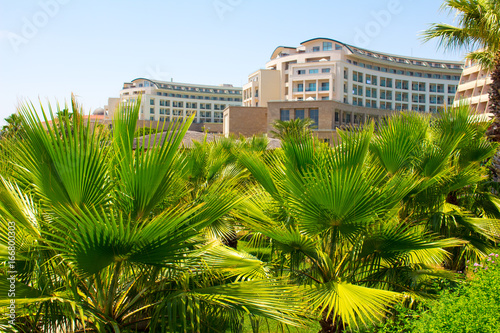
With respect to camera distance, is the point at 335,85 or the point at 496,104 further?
the point at 335,85

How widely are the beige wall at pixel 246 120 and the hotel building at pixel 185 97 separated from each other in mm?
53141

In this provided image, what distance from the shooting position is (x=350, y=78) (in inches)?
2913

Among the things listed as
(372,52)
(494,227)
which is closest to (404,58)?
(372,52)

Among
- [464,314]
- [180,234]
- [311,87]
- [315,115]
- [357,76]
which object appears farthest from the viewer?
[357,76]

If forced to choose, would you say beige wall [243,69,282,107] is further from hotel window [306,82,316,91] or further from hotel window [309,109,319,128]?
hotel window [309,109,319,128]

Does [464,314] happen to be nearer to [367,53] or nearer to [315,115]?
[315,115]

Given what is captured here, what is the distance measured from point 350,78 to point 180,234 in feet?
245

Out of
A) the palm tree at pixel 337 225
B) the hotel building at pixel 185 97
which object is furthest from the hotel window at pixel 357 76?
the palm tree at pixel 337 225

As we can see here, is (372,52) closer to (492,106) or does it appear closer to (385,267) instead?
(492,106)

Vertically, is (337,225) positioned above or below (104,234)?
below

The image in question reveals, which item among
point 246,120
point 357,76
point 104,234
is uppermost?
point 357,76

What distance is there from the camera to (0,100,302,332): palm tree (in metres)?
3.08

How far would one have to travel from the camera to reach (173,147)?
12.0 feet

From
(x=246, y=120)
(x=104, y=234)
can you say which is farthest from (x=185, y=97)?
(x=104, y=234)
